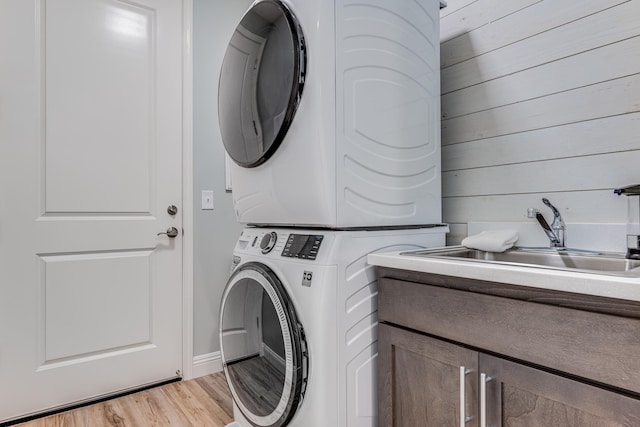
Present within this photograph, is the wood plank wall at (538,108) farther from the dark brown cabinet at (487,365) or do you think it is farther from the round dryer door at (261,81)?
the round dryer door at (261,81)

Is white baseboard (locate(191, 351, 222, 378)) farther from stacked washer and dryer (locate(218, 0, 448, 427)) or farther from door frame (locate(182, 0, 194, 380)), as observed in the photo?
stacked washer and dryer (locate(218, 0, 448, 427))

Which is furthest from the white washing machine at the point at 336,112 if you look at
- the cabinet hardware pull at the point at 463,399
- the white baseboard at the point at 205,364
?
the white baseboard at the point at 205,364

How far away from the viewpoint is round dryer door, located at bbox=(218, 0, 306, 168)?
1.20 m

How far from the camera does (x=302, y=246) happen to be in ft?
4.02

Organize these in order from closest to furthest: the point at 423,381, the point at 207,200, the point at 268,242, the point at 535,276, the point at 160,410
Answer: the point at 535,276
the point at 423,381
the point at 268,242
the point at 160,410
the point at 207,200

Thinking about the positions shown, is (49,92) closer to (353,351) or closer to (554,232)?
(353,351)

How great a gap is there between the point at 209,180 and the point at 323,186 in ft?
4.25

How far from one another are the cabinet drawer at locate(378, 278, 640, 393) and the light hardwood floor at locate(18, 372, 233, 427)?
1201 millimetres

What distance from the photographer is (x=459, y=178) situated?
1.63 m

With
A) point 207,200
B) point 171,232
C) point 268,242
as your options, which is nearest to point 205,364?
point 171,232

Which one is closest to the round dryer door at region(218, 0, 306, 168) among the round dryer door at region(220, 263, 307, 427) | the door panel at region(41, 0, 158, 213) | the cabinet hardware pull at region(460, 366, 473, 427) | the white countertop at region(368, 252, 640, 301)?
the round dryer door at region(220, 263, 307, 427)

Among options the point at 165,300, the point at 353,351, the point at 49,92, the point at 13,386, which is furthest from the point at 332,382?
the point at 49,92

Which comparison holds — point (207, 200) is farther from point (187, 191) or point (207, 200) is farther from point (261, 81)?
point (261, 81)

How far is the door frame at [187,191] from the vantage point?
215 cm
